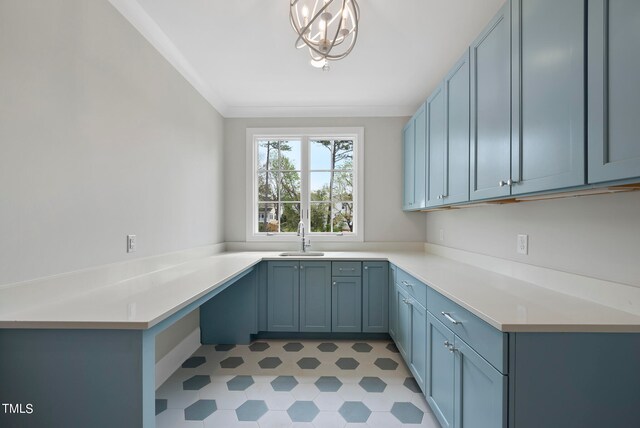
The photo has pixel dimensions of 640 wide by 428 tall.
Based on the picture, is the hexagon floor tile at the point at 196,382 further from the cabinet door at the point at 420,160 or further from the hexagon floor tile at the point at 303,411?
the cabinet door at the point at 420,160

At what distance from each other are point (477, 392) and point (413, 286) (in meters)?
0.86

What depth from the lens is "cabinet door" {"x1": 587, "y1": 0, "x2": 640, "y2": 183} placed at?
2.68 feet

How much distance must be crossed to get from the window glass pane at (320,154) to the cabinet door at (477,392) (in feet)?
8.24

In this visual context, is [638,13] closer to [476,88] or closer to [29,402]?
[476,88]

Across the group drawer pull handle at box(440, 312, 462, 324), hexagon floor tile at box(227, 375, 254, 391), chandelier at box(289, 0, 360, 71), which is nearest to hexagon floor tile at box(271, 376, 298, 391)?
hexagon floor tile at box(227, 375, 254, 391)

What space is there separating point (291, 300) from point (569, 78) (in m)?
2.51

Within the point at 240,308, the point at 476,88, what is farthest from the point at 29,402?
the point at 476,88

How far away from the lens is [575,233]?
53.4 inches

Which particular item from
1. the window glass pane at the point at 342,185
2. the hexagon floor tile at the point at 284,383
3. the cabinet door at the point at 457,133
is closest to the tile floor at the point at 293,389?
the hexagon floor tile at the point at 284,383

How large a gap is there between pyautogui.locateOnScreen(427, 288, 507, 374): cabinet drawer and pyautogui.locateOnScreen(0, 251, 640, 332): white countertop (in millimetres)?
52

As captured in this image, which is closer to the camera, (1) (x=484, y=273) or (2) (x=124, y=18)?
(2) (x=124, y=18)

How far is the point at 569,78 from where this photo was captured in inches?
39.4

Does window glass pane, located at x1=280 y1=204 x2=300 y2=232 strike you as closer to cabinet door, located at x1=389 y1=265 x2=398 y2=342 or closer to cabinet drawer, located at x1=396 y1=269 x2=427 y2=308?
cabinet door, located at x1=389 y1=265 x2=398 y2=342

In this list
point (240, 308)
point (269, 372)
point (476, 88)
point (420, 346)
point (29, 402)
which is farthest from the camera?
point (240, 308)
